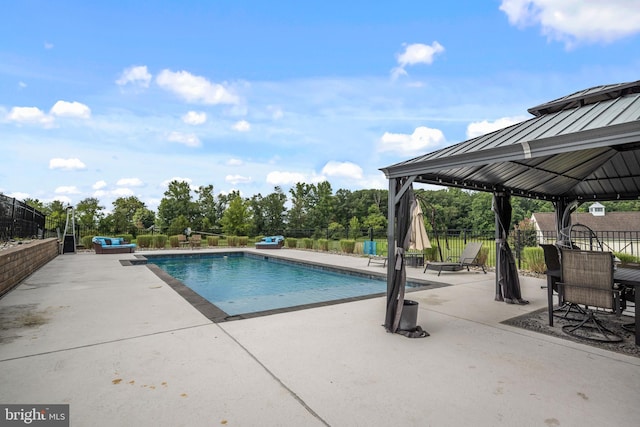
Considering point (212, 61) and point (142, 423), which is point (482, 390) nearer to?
point (142, 423)

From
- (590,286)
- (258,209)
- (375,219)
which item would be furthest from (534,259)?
(375,219)

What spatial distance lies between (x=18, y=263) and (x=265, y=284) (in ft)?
17.3

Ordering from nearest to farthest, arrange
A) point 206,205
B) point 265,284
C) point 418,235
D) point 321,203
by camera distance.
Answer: point 418,235, point 265,284, point 206,205, point 321,203

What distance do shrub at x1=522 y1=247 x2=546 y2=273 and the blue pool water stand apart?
3900 millimetres

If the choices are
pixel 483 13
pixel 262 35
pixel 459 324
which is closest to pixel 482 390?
pixel 459 324

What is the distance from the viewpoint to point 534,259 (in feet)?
28.0

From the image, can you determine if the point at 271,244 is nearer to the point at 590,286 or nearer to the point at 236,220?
the point at 236,220

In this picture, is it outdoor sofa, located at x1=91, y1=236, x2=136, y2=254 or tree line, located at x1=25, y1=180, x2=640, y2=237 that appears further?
tree line, located at x1=25, y1=180, x2=640, y2=237

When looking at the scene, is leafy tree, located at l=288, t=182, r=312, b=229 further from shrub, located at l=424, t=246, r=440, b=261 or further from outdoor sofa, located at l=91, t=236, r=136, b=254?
shrub, located at l=424, t=246, r=440, b=261

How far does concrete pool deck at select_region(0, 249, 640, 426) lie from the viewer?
2129 millimetres

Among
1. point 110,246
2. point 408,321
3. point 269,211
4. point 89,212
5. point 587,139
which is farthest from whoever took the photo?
point 269,211

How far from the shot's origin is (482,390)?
2.44 metres

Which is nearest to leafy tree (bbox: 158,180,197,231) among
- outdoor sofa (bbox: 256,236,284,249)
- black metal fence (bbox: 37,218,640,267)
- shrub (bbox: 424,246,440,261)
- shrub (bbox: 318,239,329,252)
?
black metal fence (bbox: 37,218,640,267)

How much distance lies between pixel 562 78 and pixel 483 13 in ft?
16.7
